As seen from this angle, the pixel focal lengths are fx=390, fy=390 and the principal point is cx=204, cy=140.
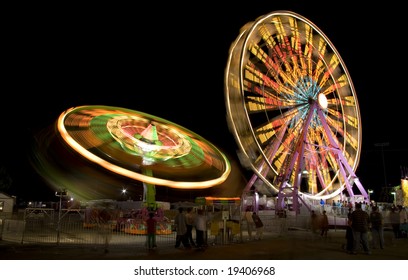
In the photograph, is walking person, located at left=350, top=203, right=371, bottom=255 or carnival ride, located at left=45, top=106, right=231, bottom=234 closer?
walking person, located at left=350, top=203, right=371, bottom=255

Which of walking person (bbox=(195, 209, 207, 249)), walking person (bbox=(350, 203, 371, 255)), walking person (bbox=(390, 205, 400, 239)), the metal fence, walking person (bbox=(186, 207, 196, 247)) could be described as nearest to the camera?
walking person (bbox=(350, 203, 371, 255))

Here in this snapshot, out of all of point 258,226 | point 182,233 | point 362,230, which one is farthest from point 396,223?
point 182,233

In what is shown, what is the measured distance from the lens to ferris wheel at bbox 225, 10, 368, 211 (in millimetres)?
19656

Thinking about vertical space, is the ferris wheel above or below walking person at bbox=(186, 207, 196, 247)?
above

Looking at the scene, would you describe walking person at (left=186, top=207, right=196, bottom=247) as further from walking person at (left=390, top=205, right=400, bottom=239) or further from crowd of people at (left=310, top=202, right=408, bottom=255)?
walking person at (left=390, top=205, right=400, bottom=239)

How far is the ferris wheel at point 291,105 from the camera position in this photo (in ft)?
64.5

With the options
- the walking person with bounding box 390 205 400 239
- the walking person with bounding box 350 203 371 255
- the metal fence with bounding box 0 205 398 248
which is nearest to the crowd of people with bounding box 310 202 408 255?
the walking person with bounding box 350 203 371 255

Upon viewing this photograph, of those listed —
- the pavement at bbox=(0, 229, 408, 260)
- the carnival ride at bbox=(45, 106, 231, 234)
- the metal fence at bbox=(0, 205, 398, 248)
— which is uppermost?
the carnival ride at bbox=(45, 106, 231, 234)

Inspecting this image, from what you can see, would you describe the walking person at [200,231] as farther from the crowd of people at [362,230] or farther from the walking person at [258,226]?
the crowd of people at [362,230]

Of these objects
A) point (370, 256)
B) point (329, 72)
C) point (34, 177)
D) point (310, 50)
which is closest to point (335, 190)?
point (329, 72)

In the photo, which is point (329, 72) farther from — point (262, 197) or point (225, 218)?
point (225, 218)

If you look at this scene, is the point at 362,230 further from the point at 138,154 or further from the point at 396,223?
the point at 138,154

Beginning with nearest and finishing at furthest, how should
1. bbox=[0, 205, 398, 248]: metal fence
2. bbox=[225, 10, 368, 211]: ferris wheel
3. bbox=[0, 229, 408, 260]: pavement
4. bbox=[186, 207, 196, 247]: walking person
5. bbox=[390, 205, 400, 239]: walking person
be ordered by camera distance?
1. bbox=[0, 229, 408, 260]: pavement
2. bbox=[186, 207, 196, 247]: walking person
3. bbox=[0, 205, 398, 248]: metal fence
4. bbox=[390, 205, 400, 239]: walking person
5. bbox=[225, 10, 368, 211]: ferris wheel

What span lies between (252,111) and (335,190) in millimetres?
11817
